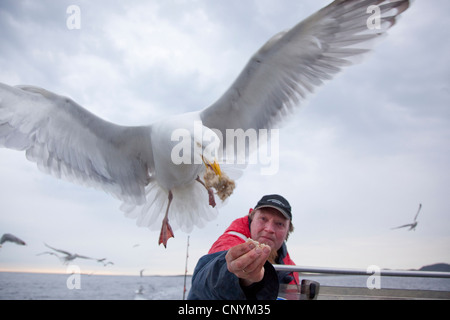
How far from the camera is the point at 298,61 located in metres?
1.77

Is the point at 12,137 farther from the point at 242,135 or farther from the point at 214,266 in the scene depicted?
the point at 214,266

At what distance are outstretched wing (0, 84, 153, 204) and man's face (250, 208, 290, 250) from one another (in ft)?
3.07

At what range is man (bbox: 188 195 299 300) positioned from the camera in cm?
63

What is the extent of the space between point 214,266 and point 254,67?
1228 mm

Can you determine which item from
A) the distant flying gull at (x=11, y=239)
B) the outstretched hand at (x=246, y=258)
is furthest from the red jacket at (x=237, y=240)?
the distant flying gull at (x=11, y=239)

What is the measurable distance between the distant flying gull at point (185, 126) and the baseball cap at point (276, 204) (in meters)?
0.23

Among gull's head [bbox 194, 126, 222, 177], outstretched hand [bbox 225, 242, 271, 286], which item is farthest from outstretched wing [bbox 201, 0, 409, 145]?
outstretched hand [bbox 225, 242, 271, 286]

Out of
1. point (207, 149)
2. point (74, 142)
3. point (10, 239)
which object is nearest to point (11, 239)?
point (10, 239)

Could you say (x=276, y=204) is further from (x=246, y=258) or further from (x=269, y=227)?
(x=246, y=258)

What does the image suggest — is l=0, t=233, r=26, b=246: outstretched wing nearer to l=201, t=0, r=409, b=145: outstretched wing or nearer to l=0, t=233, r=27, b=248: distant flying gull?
l=0, t=233, r=27, b=248: distant flying gull

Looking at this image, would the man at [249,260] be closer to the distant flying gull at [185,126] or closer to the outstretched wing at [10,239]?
the distant flying gull at [185,126]

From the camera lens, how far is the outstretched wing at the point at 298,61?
1.61 metres

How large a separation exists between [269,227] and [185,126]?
0.63 meters
